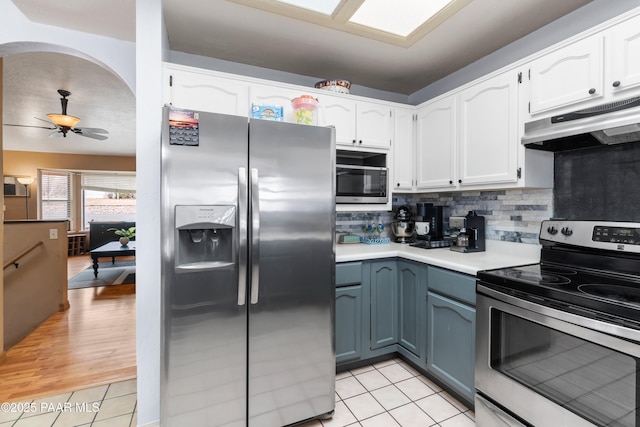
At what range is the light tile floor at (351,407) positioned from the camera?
1728 millimetres

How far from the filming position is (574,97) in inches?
61.9

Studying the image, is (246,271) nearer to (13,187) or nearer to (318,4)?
(318,4)

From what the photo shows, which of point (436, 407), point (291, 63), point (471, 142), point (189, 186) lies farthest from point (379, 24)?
point (436, 407)

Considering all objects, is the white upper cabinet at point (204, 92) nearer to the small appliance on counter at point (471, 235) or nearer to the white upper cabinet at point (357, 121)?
the white upper cabinet at point (357, 121)

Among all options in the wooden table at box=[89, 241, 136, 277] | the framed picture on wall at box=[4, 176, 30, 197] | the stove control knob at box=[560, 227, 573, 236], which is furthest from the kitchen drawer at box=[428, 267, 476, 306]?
the framed picture on wall at box=[4, 176, 30, 197]

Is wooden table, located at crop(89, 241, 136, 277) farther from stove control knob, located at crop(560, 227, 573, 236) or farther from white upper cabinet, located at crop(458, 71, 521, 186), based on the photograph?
stove control knob, located at crop(560, 227, 573, 236)

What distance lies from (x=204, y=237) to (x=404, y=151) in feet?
6.20

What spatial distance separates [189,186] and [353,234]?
5.50ft

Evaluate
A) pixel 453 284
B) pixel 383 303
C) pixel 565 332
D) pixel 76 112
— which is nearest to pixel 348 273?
pixel 383 303

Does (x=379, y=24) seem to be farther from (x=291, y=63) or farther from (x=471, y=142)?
(x=471, y=142)

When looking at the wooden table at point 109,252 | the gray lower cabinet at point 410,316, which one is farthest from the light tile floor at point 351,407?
the wooden table at point 109,252

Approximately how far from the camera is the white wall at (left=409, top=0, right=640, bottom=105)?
1676 millimetres

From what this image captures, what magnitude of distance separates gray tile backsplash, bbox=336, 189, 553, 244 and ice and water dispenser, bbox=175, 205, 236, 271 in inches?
54.8

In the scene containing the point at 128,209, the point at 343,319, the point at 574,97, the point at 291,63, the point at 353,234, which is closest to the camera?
the point at 574,97
